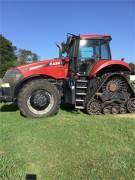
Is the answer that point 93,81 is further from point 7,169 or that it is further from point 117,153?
point 7,169

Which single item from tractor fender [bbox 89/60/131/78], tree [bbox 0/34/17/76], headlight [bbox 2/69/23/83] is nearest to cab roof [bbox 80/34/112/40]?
tractor fender [bbox 89/60/131/78]

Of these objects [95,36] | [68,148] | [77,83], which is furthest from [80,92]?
[68,148]

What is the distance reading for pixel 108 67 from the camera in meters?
9.75

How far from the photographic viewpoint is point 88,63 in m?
9.78

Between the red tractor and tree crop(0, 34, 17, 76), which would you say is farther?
tree crop(0, 34, 17, 76)

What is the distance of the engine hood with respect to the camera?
949 cm

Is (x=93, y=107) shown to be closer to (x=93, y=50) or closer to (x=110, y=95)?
(x=110, y=95)

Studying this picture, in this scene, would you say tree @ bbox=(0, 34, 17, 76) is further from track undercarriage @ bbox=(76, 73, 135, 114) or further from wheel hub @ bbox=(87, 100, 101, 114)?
wheel hub @ bbox=(87, 100, 101, 114)

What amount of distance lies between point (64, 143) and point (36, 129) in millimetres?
1280

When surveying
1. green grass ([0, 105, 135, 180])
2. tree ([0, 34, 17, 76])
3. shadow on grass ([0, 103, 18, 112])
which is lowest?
green grass ([0, 105, 135, 180])

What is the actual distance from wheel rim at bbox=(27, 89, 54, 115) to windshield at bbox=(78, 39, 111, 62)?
152 centimetres

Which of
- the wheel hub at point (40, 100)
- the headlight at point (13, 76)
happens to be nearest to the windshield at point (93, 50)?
the wheel hub at point (40, 100)

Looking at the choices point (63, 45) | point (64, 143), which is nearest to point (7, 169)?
point (64, 143)

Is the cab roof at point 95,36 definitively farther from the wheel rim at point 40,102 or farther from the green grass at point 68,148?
the green grass at point 68,148
